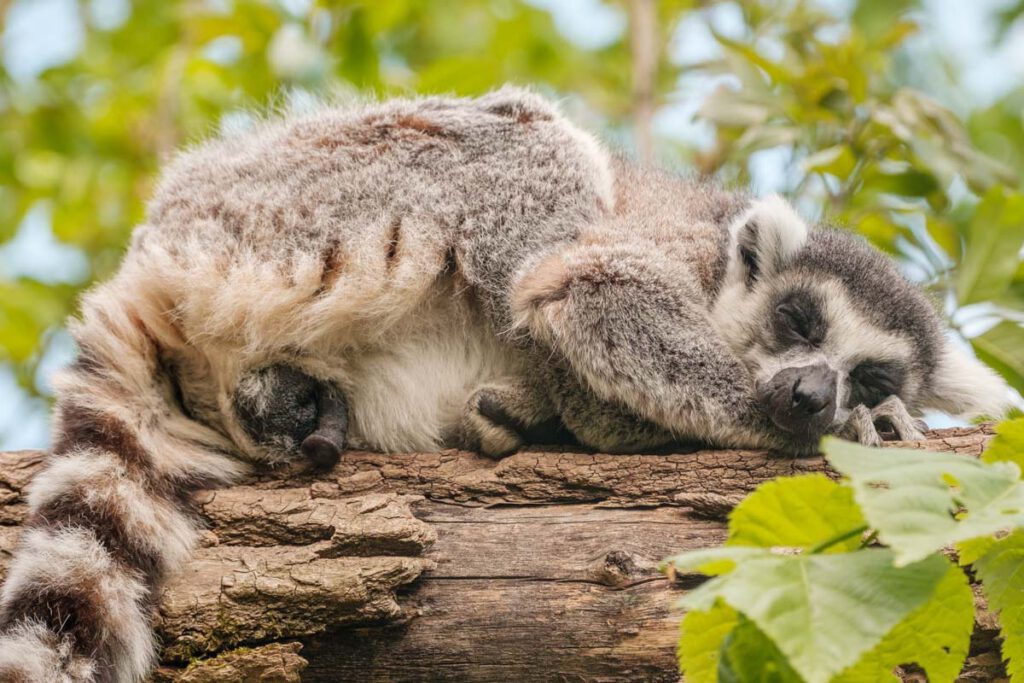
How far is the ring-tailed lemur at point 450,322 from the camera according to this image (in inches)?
202

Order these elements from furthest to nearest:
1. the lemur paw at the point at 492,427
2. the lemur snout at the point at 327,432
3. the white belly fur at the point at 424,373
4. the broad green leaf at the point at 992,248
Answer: the broad green leaf at the point at 992,248, the white belly fur at the point at 424,373, the lemur paw at the point at 492,427, the lemur snout at the point at 327,432

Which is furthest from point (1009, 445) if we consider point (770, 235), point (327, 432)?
point (327, 432)

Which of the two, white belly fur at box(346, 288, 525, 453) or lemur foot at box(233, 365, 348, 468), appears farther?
white belly fur at box(346, 288, 525, 453)

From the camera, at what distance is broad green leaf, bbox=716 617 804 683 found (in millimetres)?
2387

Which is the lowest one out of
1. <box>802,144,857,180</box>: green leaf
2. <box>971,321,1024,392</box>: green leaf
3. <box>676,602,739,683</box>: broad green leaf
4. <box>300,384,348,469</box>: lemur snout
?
<box>676,602,739,683</box>: broad green leaf

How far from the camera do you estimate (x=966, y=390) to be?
6180 mm

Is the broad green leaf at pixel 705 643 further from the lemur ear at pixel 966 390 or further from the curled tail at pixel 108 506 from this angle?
the lemur ear at pixel 966 390

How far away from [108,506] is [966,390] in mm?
4968

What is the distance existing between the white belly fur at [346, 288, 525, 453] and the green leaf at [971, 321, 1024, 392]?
2.69 metres

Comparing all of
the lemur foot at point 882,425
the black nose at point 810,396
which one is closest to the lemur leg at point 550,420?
the black nose at point 810,396

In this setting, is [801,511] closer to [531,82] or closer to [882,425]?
[882,425]

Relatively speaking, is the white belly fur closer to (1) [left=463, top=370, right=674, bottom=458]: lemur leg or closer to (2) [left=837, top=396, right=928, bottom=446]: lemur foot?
(1) [left=463, top=370, right=674, bottom=458]: lemur leg

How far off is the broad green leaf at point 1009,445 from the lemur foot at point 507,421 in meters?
2.89

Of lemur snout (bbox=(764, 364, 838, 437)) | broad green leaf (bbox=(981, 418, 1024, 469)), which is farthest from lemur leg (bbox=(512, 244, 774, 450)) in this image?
broad green leaf (bbox=(981, 418, 1024, 469))
